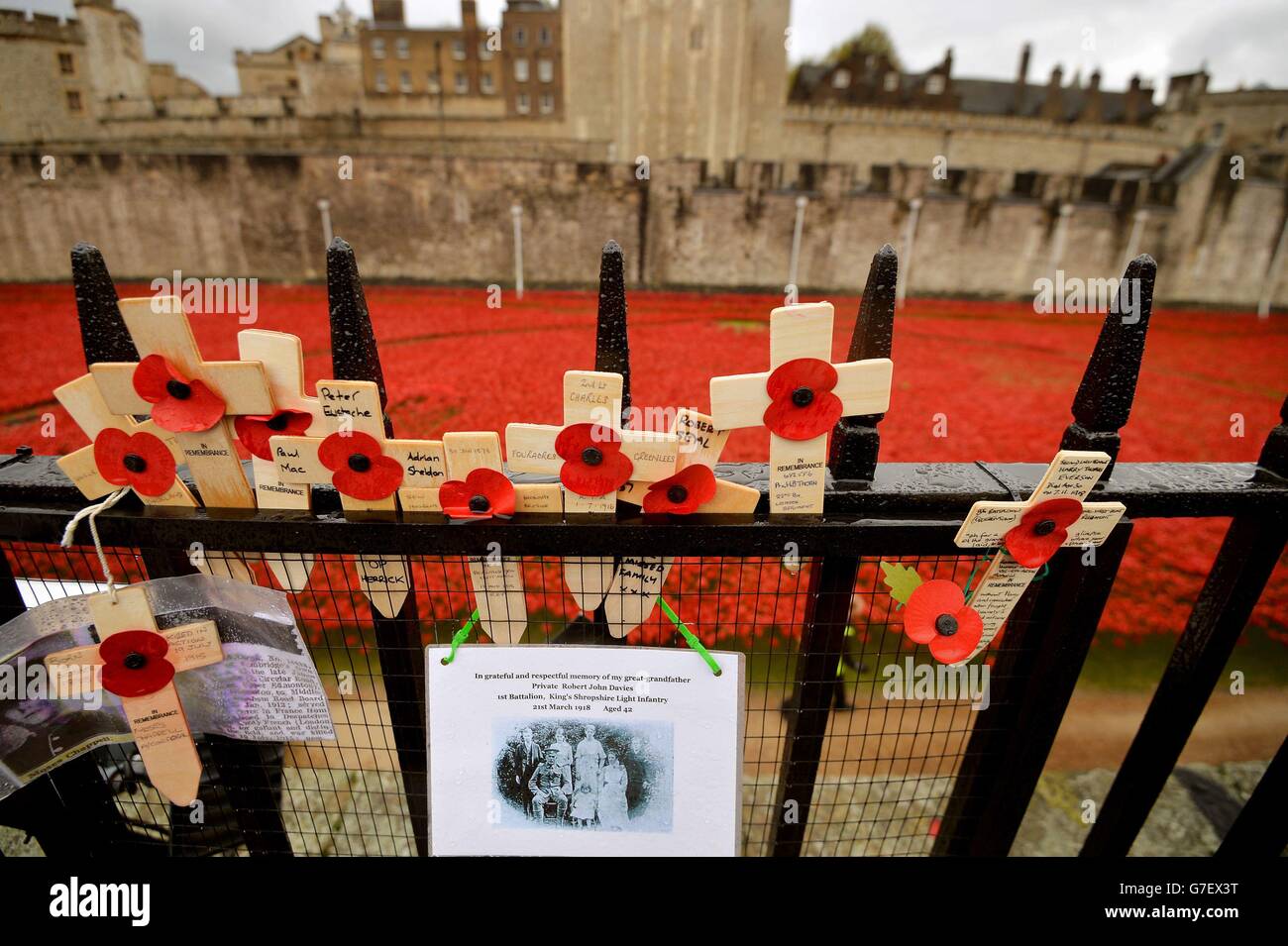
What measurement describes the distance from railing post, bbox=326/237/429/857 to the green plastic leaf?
94cm

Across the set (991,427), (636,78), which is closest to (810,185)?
(991,427)

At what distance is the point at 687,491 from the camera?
1.10 m

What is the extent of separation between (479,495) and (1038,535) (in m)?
1.03

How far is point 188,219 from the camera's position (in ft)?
59.5

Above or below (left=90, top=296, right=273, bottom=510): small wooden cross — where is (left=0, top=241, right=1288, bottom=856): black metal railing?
below

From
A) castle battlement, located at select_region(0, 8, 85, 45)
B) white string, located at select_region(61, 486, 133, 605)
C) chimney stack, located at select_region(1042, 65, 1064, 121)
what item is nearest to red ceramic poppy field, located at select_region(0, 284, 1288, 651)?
white string, located at select_region(61, 486, 133, 605)

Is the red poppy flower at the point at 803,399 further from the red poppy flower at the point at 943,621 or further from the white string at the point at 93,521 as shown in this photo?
the white string at the point at 93,521

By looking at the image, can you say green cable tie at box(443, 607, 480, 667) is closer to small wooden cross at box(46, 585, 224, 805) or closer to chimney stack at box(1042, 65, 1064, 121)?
small wooden cross at box(46, 585, 224, 805)

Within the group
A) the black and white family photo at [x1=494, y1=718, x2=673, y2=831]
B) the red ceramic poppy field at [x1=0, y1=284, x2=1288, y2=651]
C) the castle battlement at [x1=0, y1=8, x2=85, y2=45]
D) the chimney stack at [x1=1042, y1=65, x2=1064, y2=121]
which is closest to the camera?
the black and white family photo at [x1=494, y1=718, x2=673, y2=831]

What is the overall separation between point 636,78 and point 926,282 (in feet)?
55.7

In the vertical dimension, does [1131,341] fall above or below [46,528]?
above

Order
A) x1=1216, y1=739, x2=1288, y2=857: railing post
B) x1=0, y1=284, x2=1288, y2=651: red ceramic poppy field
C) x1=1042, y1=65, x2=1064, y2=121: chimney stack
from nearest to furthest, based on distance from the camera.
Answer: x1=1216, y1=739, x2=1288, y2=857: railing post
x1=0, y1=284, x2=1288, y2=651: red ceramic poppy field
x1=1042, y1=65, x2=1064, y2=121: chimney stack

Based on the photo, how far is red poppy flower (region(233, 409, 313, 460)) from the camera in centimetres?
110
